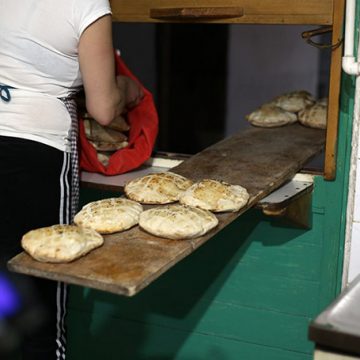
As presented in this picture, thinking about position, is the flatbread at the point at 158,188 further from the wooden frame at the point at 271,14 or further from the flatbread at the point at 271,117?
the flatbread at the point at 271,117

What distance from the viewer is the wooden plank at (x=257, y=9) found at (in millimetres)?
2059

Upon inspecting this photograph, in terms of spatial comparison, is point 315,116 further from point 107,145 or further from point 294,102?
point 107,145

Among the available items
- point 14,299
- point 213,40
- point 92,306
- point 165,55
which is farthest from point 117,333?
point 213,40

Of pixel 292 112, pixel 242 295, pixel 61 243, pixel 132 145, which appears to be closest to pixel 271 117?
pixel 292 112

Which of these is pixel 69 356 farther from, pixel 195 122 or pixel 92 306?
pixel 195 122

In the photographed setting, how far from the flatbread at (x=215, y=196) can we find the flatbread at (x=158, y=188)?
5 cm

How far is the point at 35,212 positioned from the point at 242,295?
33.2 inches

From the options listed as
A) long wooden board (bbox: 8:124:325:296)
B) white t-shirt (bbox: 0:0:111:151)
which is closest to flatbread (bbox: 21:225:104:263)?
long wooden board (bbox: 8:124:325:296)

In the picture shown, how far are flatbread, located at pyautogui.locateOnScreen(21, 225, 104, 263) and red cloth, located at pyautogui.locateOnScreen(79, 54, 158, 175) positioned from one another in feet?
2.36

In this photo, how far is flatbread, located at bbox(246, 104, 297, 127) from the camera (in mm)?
2646

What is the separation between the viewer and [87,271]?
1.46 m

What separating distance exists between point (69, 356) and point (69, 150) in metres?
1.07

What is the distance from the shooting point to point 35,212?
6.52 ft

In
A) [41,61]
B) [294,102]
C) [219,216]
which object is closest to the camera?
[219,216]
